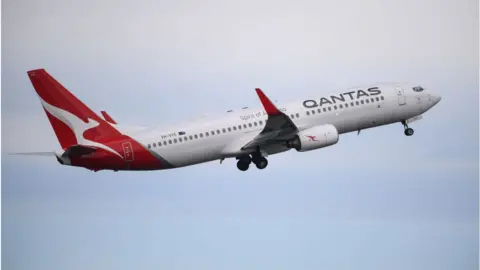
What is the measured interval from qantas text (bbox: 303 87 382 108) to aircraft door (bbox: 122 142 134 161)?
1193cm

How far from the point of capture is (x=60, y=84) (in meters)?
81.9

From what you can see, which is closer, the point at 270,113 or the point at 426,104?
the point at 270,113

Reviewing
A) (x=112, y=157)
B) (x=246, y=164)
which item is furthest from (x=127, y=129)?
(x=246, y=164)

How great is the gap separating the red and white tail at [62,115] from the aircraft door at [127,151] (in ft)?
4.00

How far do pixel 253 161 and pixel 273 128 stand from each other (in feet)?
14.2

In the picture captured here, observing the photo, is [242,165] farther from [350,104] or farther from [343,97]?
[350,104]

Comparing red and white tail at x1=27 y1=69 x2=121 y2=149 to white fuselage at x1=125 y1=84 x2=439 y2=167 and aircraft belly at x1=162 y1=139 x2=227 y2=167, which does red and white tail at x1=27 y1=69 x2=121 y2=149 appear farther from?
aircraft belly at x1=162 y1=139 x2=227 y2=167

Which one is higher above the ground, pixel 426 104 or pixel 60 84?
pixel 60 84

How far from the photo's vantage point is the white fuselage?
8200 cm

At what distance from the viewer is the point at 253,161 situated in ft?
282

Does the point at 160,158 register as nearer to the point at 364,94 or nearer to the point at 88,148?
the point at 88,148

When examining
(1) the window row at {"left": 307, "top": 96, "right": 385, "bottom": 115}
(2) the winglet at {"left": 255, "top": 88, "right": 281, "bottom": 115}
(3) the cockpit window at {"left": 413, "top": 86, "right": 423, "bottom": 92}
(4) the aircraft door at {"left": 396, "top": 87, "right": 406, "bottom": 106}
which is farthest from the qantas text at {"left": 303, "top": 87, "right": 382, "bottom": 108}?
(2) the winglet at {"left": 255, "top": 88, "right": 281, "bottom": 115}

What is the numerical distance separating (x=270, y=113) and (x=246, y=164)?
6310mm

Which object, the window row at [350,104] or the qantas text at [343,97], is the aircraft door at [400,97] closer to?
the window row at [350,104]
